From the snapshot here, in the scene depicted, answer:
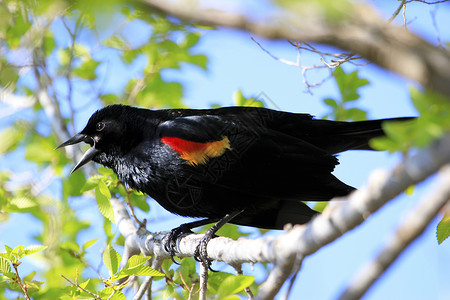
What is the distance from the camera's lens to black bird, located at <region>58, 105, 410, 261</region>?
3.47 meters

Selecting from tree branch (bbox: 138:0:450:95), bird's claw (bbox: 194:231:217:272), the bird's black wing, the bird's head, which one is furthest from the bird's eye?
tree branch (bbox: 138:0:450:95)

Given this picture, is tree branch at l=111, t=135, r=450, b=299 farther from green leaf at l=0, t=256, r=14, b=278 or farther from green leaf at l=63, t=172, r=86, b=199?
green leaf at l=63, t=172, r=86, b=199

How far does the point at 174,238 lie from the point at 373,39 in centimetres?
260

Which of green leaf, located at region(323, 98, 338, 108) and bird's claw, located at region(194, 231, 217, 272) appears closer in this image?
bird's claw, located at region(194, 231, 217, 272)

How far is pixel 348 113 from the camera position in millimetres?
3645

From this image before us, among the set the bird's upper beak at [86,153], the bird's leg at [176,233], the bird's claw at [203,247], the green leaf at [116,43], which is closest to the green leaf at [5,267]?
the bird's leg at [176,233]

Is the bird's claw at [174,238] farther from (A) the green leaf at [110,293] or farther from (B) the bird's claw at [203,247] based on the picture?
(A) the green leaf at [110,293]

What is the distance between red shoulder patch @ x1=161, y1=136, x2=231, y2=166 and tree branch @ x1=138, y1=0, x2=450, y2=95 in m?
2.26

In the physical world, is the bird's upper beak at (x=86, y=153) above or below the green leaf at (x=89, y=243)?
above

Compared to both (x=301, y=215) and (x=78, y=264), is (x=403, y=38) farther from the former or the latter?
(x=78, y=264)

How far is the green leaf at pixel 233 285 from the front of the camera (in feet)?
6.46

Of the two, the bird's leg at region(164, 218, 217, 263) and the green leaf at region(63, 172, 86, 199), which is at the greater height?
the green leaf at region(63, 172, 86, 199)

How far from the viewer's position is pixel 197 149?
11.5 ft

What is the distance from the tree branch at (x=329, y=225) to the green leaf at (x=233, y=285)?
77 mm
